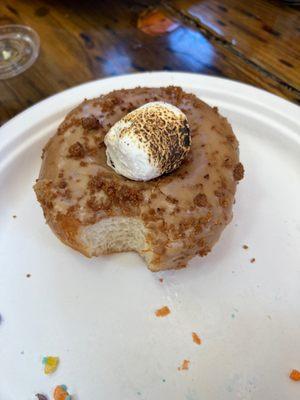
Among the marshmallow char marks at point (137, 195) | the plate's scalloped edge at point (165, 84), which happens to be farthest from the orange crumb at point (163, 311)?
the plate's scalloped edge at point (165, 84)

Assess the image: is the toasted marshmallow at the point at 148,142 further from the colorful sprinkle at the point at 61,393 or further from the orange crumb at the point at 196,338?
the colorful sprinkle at the point at 61,393

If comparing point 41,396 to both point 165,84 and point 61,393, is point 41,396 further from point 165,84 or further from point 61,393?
point 165,84

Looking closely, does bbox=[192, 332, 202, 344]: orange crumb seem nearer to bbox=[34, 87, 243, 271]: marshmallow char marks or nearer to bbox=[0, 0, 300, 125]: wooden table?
bbox=[34, 87, 243, 271]: marshmallow char marks

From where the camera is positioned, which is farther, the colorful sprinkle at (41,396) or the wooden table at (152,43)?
the wooden table at (152,43)

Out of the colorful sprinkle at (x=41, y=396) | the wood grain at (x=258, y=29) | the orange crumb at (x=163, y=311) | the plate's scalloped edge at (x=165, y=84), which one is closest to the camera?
the colorful sprinkle at (x=41, y=396)

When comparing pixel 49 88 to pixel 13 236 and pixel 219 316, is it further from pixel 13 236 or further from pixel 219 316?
pixel 219 316

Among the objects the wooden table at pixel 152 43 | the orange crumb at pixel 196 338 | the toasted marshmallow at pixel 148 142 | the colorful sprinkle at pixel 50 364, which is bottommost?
the colorful sprinkle at pixel 50 364

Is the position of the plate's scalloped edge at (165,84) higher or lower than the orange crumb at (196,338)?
higher

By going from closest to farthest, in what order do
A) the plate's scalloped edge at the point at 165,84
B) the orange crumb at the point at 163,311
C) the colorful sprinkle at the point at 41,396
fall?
the colorful sprinkle at the point at 41,396, the orange crumb at the point at 163,311, the plate's scalloped edge at the point at 165,84
